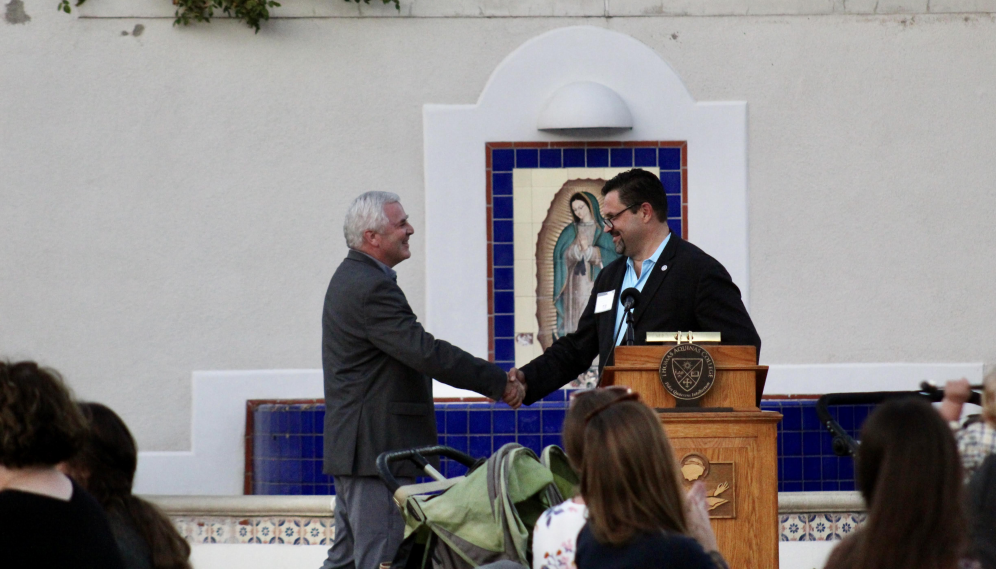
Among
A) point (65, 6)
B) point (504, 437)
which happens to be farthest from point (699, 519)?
point (65, 6)

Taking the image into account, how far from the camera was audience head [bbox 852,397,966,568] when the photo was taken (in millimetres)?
2438

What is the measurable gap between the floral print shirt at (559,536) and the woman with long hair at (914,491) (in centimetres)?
97

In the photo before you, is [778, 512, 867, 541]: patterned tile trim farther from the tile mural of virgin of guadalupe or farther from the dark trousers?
the dark trousers

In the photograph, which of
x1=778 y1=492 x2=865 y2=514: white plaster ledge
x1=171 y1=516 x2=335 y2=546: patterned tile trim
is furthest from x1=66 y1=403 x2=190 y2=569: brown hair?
x1=778 y1=492 x2=865 y2=514: white plaster ledge

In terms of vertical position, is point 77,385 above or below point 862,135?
below

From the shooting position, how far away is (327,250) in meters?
7.55

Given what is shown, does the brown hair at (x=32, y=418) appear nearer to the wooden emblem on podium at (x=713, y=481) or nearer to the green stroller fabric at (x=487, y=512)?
the green stroller fabric at (x=487, y=512)

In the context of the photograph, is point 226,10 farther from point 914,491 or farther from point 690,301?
point 914,491

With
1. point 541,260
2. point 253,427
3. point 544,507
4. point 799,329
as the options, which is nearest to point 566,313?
point 541,260

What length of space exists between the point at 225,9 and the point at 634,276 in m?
3.33

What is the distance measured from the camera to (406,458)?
14.8 ft

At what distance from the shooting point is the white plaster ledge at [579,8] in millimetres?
7543

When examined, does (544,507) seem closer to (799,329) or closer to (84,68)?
(799,329)

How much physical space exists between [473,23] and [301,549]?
3.13 metres
